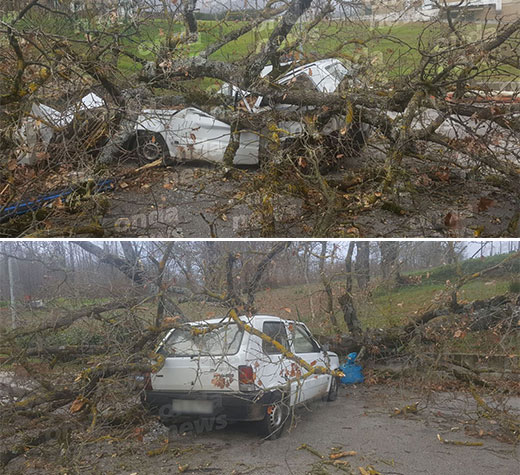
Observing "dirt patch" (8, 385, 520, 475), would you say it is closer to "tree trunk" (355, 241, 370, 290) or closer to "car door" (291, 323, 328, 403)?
"car door" (291, 323, 328, 403)

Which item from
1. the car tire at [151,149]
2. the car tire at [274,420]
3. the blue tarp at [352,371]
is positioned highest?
the car tire at [151,149]

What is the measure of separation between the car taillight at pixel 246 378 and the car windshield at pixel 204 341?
0.08 metres

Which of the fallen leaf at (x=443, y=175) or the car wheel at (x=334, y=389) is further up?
the fallen leaf at (x=443, y=175)

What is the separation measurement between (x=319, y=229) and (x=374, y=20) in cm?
205

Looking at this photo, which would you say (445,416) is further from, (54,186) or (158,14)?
(158,14)

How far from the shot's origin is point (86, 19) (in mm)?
3922

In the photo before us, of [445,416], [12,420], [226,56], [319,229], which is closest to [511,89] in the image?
[319,229]

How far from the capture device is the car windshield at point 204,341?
2.11 meters

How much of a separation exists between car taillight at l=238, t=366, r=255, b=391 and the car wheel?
351 mm

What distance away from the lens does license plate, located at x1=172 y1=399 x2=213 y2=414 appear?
6.91 feet

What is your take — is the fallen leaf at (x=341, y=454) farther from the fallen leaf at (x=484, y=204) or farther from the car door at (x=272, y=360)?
the fallen leaf at (x=484, y=204)

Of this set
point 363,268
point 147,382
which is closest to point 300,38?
point 363,268

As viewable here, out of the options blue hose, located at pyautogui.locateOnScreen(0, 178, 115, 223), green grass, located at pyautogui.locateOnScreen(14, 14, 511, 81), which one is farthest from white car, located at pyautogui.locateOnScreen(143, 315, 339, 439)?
green grass, located at pyautogui.locateOnScreen(14, 14, 511, 81)

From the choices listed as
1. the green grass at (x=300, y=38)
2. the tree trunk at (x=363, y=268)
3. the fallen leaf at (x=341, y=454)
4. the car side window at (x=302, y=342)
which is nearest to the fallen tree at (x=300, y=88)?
the green grass at (x=300, y=38)
